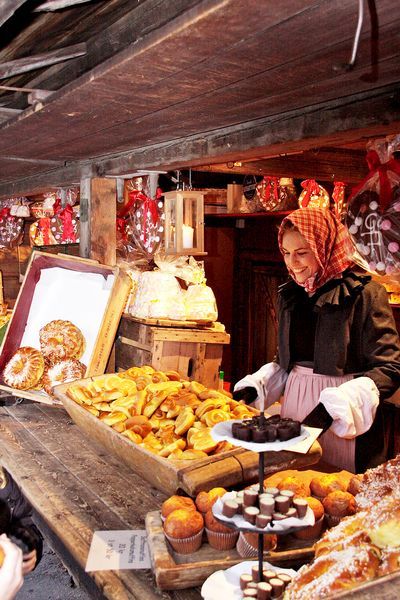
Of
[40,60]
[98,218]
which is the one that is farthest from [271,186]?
[40,60]

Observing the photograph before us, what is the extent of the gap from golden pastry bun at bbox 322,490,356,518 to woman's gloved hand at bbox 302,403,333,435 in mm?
650

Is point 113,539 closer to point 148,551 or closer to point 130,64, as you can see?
point 148,551

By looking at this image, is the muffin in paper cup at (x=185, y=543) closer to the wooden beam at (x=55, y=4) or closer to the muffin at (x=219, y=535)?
the muffin at (x=219, y=535)

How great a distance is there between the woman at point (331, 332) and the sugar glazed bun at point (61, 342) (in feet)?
6.14

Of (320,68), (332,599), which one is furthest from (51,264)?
(332,599)

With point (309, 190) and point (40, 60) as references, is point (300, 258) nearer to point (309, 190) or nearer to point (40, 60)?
point (40, 60)

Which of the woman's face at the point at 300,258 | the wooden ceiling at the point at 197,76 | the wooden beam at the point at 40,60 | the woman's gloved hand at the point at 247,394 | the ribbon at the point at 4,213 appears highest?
the wooden beam at the point at 40,60

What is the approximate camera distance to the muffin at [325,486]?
3.03m

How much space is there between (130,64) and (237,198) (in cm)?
610

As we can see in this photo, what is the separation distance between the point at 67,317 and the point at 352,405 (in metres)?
3.29

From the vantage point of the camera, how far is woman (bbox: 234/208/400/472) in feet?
13.6

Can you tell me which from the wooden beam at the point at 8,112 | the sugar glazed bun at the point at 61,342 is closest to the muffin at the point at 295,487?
the wooden beam at the point at 8,112

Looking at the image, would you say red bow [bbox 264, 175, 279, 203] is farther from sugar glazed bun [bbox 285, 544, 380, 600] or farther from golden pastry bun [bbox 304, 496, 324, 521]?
sugar glazed bun [bbox 285, 544, 380, 600]

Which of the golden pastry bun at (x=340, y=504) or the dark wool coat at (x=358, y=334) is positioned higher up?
the dark wool coat at (x=358, y=334)
